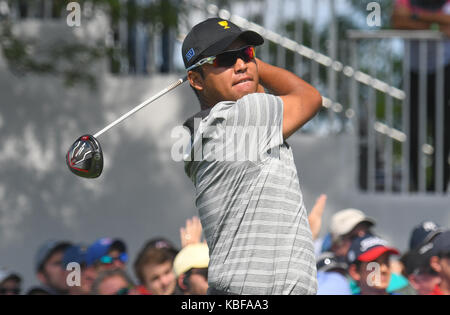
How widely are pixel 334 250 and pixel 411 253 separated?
0.75 meters

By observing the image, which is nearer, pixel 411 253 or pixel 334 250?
pixel 411 253

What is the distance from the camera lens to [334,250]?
19.4 ft

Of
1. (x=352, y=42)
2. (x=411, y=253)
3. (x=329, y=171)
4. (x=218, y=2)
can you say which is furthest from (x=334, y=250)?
(x=218, y=2)

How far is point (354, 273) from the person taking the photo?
4953mm

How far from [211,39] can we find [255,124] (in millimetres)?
349

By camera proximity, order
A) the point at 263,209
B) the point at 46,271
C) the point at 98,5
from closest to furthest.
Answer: the point at 263,209, the point at 46,271, the point at 98,5

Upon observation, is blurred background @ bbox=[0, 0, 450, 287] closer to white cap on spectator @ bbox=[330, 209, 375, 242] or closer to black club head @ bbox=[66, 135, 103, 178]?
white cap on spectator @ bbox=[330, 209, 375, 242]

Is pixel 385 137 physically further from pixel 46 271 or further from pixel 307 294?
pixel 307 294

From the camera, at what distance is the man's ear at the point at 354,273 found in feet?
16.0

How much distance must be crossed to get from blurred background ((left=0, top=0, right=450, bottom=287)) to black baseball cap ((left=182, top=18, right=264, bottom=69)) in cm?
463

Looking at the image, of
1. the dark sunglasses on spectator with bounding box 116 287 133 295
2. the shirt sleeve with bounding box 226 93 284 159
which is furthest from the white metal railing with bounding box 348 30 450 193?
the shirt sleeve with bounding box 226 93 284 159

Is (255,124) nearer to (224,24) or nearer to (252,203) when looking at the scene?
(252,203)

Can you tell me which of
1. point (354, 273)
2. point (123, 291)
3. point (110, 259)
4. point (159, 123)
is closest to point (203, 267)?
point (123, 291)

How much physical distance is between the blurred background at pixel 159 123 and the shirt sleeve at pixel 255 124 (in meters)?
4.76
